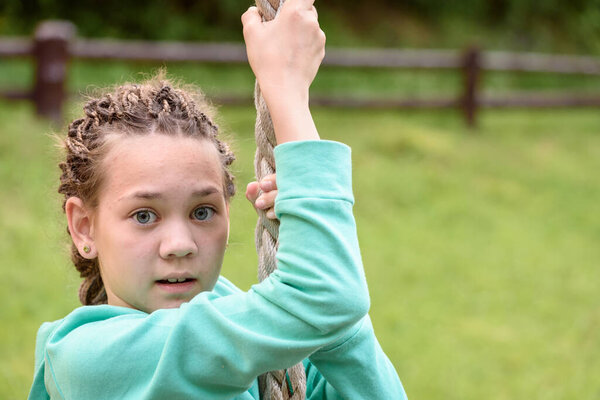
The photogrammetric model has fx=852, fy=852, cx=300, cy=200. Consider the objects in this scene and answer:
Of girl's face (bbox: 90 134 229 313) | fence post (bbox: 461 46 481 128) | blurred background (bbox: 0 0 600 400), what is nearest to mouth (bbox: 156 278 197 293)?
girl's face (bbox: 90 134 229 313)

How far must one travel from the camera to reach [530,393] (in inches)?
188

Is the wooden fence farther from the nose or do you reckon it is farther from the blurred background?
the nose

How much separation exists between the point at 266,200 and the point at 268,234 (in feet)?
0.27

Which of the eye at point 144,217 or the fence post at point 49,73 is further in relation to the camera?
the fence post at point 49,73

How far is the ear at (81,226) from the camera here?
157 cm

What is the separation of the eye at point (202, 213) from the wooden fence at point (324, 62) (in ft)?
21.7

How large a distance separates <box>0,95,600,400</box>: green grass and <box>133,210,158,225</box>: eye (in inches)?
21.5

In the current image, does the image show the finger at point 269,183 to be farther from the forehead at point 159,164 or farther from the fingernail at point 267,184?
the forehead at point 159,164

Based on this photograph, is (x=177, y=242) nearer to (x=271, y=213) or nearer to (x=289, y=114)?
(x=271, y=213)

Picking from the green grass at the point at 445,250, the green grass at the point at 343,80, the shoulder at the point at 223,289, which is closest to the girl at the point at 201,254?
the shoulder at the point at 223,289

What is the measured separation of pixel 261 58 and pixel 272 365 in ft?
1.57

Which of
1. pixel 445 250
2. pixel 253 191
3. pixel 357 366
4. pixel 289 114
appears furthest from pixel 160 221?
pixel 445 250

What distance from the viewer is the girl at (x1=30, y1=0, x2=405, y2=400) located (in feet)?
4.08

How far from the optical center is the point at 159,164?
1.45 metres
